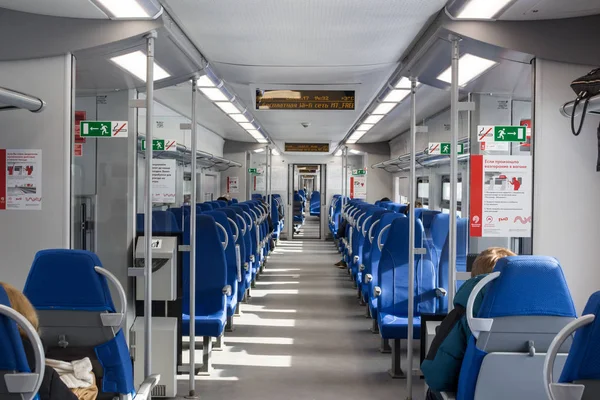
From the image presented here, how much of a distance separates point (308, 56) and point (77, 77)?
7.27 feet

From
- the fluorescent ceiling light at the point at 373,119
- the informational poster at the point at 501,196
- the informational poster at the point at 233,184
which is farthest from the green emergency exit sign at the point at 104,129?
the informational poster at the point at 233,184

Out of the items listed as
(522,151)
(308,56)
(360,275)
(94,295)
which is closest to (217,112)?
(360,275)

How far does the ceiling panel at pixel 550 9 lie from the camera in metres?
3.49

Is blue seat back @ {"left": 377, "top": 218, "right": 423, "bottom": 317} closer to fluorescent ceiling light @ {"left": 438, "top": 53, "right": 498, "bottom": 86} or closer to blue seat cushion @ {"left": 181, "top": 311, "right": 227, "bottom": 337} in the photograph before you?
blue seat cushion @ {"left": 181, "top": 311, "right": 227, "bottom": 337}

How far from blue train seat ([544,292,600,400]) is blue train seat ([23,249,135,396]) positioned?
182 centimetres

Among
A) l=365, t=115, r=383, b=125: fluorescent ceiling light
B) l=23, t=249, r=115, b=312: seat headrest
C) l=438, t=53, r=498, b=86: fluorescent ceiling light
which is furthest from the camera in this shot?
l=365, t=115, r=383, b=125: fluorescent ceiling light

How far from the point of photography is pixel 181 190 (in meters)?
5.10

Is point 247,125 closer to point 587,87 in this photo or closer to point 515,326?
point 587,87

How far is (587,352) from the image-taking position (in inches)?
73.8

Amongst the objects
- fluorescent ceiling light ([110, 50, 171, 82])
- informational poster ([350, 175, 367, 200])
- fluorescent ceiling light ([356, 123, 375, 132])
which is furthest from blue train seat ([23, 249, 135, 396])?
informational poster ([350, 175, 367, 200])

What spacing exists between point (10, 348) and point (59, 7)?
2455mm

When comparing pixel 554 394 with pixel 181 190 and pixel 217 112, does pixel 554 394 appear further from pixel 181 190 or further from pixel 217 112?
pixel 217 112

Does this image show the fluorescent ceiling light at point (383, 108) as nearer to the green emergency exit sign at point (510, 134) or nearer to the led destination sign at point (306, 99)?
the led destination sign at point (306, 99)

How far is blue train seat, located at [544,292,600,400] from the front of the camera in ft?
6.10
